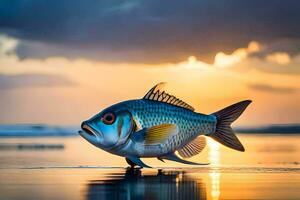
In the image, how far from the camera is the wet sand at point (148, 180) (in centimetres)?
802

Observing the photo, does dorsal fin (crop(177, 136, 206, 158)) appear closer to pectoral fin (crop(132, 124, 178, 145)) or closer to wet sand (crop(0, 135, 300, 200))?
wet sand (crop(0, 135, 300, 200))

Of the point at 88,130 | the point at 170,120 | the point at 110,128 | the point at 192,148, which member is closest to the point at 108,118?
the point at 110,128

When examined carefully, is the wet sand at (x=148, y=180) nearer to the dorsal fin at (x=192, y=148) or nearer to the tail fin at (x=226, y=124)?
the dorsal fin at (x=192, y=148)

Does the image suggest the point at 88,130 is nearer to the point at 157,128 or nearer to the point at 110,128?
the point at 110,128

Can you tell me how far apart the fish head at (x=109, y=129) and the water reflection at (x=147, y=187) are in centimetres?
43

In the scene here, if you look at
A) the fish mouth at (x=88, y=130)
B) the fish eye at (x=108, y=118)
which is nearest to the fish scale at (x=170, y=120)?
the fish eye at (x=108, y=118)

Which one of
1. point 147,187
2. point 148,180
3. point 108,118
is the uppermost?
point 108,118

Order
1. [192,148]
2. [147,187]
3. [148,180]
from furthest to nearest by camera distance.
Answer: [192,148]
[148,180]
[147,187]

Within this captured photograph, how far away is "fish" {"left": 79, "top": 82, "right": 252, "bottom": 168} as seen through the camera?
31.8ft

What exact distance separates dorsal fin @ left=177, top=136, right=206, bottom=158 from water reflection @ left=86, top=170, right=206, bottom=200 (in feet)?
0.85

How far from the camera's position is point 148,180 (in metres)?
9.44

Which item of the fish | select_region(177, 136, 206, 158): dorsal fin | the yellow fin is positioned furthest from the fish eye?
select_region(177, 136, 206, 158): dorsal fin

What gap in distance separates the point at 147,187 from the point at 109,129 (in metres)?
1.30

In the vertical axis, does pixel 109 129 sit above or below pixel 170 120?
below
